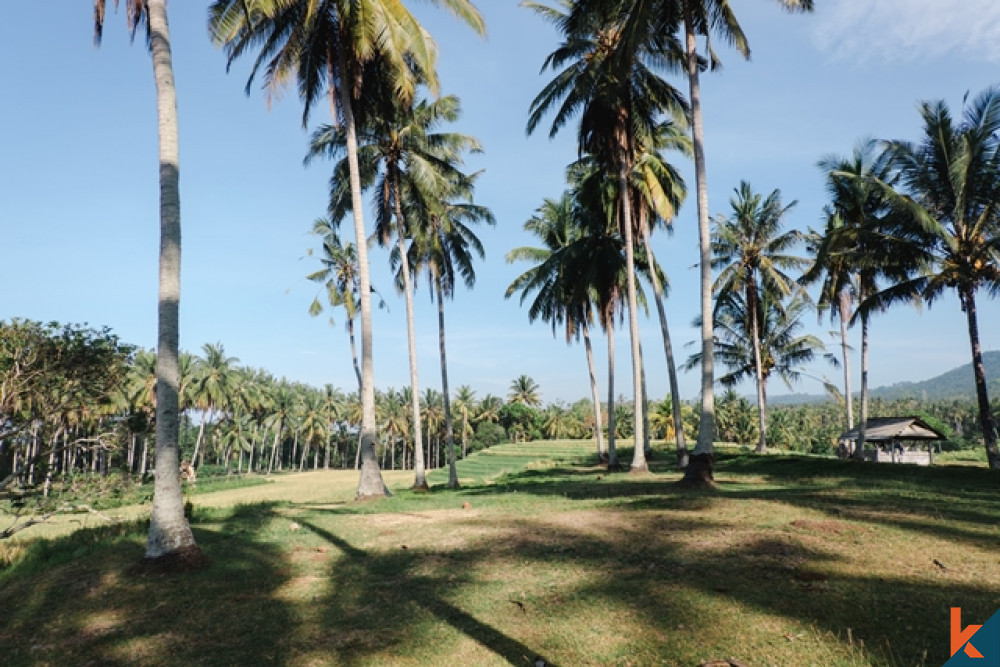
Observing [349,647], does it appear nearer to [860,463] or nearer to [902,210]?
[860,463]

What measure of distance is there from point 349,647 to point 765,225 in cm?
3028

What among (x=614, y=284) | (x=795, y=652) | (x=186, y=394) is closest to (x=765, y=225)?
(x=614, y=284)

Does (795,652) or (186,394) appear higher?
(186,394)

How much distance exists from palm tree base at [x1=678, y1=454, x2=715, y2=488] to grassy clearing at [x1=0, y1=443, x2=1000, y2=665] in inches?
74.1

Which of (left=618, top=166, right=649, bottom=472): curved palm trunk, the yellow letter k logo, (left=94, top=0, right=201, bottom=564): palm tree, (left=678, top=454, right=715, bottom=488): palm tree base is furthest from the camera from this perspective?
(left=618, top=166, right=649, bottom=472): curved palm trunk

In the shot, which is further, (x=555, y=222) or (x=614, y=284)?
(x=555, y=222)

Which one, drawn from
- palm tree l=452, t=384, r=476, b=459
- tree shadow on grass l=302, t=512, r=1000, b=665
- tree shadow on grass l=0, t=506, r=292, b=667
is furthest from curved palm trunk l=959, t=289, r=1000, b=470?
palm tree l=452, t=384, r=476, b=459

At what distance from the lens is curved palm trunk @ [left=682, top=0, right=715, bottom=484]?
43.9 ft

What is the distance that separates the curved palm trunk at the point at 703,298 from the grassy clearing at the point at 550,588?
7.01 ft

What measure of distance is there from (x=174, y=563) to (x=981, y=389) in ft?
72.1

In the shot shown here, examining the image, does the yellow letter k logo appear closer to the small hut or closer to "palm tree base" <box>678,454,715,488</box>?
"palm tree base" <box>678,454,715,488</box>

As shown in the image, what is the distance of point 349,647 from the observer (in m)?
5.23

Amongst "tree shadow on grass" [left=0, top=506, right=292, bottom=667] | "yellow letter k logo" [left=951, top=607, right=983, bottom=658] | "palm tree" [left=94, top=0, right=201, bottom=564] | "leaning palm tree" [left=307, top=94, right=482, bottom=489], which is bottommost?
"tree shadow on grass" [left=0, top=506, right=292, bottom=667]

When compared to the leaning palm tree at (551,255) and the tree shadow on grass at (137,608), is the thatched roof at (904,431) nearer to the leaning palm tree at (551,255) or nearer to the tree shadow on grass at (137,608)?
the leaning palm tree at (551,255)
